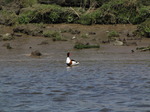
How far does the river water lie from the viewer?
1223 centimetres

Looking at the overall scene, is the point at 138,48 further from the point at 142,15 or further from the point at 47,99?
the point at 47,99

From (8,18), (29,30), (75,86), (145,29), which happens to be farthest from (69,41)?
(75,86)

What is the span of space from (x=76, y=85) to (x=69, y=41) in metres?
13.0

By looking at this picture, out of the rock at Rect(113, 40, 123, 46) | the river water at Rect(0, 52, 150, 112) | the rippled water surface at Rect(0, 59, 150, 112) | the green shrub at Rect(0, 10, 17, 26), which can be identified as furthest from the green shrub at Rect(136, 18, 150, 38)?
the green shrub at Rect(0, 10, 17, 26)

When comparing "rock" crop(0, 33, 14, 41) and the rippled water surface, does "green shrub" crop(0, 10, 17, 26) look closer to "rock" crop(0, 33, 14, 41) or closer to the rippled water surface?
"rock" crop(0, 33, 14, 41)

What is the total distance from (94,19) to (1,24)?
20.6ft

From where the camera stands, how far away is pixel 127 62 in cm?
2200

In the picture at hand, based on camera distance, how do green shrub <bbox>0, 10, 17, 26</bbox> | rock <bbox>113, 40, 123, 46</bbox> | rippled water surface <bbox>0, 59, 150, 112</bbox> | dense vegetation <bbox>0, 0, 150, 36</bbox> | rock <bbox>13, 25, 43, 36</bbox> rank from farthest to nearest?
green shrub <bbox>0, 10, 17, 26</bbox> → dense vegetation <bbox>0, 0, 150, 36</bbox> → rock <bbox>13, 25, 43, 36</bbox> → rock <bbox>113, 40, 123, 46</bbox> → rippled water surface <bbox>0, 59, 150, 112</bbox>

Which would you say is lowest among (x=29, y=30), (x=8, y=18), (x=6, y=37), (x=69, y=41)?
(x=69, y=41)

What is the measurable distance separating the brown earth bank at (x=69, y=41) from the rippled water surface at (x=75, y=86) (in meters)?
2.48

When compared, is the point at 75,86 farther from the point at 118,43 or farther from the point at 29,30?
the point at 29,30

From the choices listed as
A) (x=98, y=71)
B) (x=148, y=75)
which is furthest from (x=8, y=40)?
(x=148, y=75)

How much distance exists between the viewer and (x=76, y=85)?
51.7ft

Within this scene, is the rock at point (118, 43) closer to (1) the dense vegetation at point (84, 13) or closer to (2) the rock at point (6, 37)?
(1) the dense vegetation at point (84, 13)
